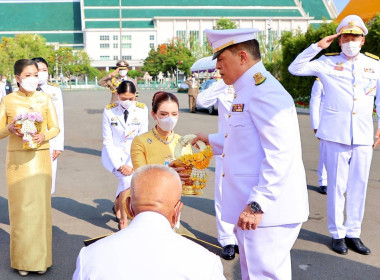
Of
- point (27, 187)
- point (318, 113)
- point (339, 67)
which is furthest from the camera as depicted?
point (318, 113)

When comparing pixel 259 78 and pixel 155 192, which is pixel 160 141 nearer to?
pixel 259 78

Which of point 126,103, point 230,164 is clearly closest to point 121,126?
point 126,103

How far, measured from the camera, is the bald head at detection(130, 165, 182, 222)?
79.1 inches

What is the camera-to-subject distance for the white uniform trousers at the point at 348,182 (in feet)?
17.3

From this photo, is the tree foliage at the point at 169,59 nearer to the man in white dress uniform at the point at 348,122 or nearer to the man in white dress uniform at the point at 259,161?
the man in white dress uniform at the point at 348,122

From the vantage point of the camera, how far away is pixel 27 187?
486 cm

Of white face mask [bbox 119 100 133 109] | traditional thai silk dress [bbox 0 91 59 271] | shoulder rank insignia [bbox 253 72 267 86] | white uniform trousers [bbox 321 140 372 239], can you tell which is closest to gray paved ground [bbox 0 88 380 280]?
traditional thai silk dress [bbox 0 91 59 271]

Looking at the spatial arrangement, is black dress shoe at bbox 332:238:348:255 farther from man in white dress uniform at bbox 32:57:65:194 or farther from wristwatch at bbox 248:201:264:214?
man in white dress uniform at bbox 32:57:65:194

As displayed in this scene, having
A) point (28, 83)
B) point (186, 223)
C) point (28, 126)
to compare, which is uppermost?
point (28, 83)

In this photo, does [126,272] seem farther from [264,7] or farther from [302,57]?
[264,7]

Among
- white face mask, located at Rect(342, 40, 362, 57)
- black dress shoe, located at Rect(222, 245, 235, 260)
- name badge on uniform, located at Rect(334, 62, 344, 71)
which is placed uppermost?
white face mask, located at Rect(342, 40, 362, 57)

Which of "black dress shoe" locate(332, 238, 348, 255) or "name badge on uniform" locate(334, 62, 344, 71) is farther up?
"name badge on uniform" locate(334, 62, 344, 71)

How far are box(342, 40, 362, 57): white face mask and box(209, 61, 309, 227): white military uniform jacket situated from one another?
2.21 metres

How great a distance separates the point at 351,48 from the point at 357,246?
6.73ft
